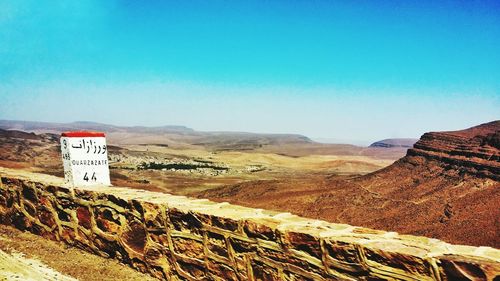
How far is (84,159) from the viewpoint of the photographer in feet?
20.8

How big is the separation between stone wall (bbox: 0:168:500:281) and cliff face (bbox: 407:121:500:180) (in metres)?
8.70

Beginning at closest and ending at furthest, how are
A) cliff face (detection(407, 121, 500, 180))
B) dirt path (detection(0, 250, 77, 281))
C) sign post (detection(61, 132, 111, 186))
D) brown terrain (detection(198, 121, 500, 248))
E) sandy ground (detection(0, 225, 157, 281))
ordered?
dirt path (detection(0, 250, 77, 281)) < sandy ground (detection(0, 225, 157, 281)) < sign post (detection(61, 132, 111, 186)) < brown terrain (detection(198, 121, 500, 248)) < cliff face (detection(407, 121, 500, 180))

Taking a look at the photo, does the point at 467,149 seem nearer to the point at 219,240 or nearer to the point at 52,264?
the point at 219,240

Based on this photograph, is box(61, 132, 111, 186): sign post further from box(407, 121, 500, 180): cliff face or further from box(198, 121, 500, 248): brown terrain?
box(407, 121, 500, 180): cliff face

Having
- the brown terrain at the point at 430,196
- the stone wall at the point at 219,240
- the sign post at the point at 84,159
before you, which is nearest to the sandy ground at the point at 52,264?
the stone wall at the point at 219,240

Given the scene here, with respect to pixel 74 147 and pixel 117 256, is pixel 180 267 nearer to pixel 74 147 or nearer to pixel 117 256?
pixel 117 256

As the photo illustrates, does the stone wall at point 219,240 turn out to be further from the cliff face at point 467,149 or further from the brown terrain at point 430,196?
the cliff face at point 467,149

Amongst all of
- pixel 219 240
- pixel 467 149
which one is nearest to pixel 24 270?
Answer: pixel 219 240

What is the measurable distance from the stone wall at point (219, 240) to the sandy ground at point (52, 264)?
12cm

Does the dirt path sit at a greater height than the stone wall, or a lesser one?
lesser

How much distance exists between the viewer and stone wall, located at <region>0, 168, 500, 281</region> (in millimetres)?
3225

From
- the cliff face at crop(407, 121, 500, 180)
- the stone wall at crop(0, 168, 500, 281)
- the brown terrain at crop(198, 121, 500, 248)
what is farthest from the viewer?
the cliff face at crop(407, 121, 500, 180)

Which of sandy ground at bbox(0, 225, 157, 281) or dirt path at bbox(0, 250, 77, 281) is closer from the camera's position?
dirt path at bbox(0, 250, 77, 281)

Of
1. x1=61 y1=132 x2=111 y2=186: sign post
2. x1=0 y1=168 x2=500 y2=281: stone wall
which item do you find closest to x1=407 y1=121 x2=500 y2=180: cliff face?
x1=0 y1=168 x2=500 y2=281: stone wall
